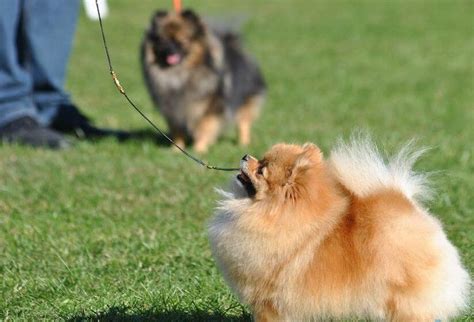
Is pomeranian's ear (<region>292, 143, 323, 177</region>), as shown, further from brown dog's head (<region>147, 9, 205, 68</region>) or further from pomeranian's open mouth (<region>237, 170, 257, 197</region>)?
brown dog's head (<region>147, 9, 205, 68</region>)

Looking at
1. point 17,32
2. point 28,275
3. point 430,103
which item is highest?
point 430,103

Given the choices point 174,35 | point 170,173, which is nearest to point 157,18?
point 174,35

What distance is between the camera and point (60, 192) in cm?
640

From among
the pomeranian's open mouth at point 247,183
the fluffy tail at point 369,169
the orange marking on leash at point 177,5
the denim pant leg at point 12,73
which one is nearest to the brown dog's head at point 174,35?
the orange marking on leash at point 177,5

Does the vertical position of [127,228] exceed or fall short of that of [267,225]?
it falls short

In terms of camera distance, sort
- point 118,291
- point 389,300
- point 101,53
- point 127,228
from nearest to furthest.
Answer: point 389,300 → point 118,291 → point 127,228 → point 101,53

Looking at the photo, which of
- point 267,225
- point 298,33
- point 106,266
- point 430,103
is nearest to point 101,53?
point 298,33

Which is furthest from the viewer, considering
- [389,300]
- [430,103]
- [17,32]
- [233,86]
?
[430,103]

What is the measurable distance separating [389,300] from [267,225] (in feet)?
1.76

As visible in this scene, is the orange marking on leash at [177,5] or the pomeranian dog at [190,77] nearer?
the orange marking on leash at [177,5]

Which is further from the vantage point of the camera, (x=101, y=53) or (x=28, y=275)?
(x=101, y=53)

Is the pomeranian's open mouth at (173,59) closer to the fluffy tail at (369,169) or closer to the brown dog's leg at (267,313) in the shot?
the fluffy tail at (369,169)

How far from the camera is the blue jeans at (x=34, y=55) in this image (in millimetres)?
8055

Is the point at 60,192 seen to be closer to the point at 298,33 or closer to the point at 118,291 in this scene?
the point at 118,291
